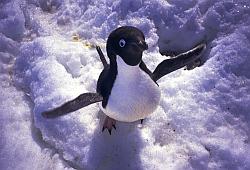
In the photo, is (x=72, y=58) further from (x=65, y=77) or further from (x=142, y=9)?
(x=142, y=9)

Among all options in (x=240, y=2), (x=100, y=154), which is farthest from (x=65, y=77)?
(x=240, y=2)

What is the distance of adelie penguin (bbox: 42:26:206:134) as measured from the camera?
4.89 ft

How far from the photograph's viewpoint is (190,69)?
2.05 metres

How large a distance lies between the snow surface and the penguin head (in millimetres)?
439

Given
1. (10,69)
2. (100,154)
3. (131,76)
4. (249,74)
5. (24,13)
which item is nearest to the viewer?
(131,76)

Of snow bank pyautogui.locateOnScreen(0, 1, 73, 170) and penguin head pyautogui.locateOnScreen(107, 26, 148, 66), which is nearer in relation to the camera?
penguin head pyautogui.locateOnScreen(107, 26, 148, 66)

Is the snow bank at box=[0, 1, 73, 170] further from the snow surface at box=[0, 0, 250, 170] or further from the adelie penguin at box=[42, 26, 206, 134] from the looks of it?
the adelie penguin at box=[42, 26, 206, 134]

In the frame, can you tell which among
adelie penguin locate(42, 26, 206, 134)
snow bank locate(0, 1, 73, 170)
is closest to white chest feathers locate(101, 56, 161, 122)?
adelie penguin locate(42, 26, 206, 134)

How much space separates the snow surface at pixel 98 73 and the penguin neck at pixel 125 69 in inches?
13.7

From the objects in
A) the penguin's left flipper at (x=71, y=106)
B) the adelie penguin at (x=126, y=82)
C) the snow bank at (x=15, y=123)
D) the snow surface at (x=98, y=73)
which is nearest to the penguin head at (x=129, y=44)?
the adelie penguin at (x=126, y=82)

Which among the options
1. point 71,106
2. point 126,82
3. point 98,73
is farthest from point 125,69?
point 98,73

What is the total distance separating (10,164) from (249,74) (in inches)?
47.2

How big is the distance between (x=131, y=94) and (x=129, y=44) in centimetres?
23

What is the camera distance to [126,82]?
1.58 m
